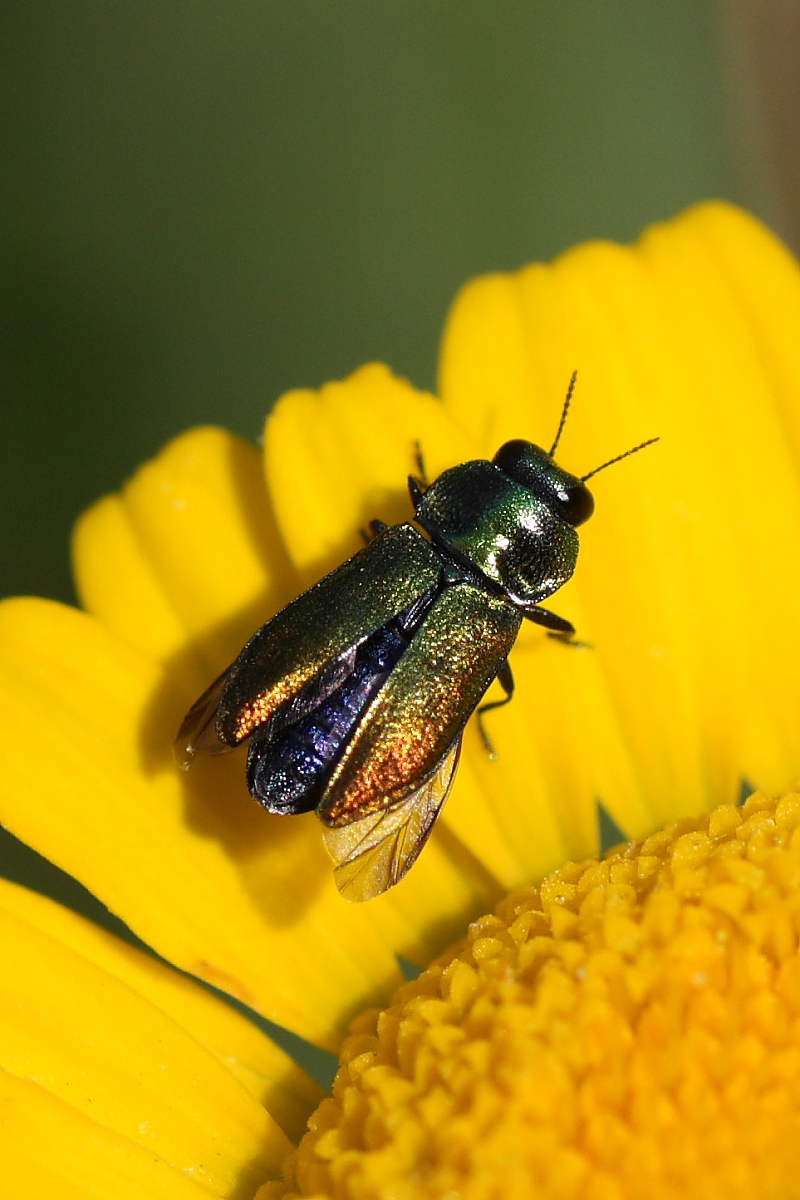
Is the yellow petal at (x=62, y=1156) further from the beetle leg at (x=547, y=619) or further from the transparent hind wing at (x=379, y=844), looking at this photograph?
the beetle leg at (x=547, y=619)

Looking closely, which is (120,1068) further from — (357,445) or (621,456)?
(621,456)

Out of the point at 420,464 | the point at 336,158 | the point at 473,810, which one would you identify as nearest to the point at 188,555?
the point at 420,464

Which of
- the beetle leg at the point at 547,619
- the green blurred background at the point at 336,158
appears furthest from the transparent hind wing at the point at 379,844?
the green blurred background at the point at 336,158

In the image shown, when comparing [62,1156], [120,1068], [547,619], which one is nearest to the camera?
[62,1156]

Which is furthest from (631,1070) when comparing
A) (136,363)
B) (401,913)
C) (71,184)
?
(71,184)

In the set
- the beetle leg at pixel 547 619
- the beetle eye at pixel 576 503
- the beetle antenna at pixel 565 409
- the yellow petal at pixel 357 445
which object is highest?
the yellow petal at pixel 357 445

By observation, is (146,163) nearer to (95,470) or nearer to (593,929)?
(95,470)
